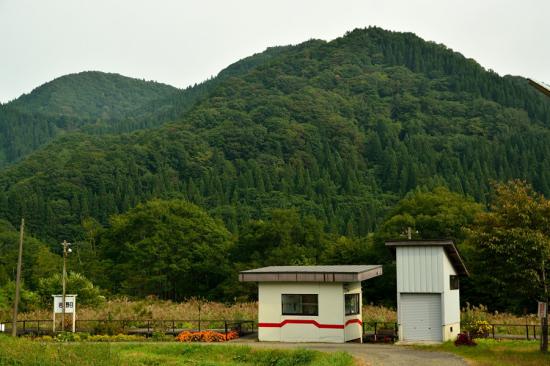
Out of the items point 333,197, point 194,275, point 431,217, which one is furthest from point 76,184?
point 431,217

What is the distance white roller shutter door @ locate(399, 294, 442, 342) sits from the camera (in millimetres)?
29703

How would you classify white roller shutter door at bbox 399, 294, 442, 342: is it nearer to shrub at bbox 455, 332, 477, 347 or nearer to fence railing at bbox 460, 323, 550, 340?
shrub at bbox 455, 332, 477, 347

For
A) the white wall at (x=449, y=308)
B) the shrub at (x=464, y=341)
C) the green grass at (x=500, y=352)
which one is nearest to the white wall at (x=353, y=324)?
the green grass at (x=500, y=352)

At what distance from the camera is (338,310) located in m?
30.8

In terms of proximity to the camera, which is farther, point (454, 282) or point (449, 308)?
point (454, 282)

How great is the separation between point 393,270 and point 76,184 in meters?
104

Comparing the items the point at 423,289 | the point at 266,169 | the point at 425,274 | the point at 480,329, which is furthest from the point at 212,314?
the point at 266,169

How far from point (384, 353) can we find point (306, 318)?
5491 mm

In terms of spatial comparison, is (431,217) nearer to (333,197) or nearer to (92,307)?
(92,307)

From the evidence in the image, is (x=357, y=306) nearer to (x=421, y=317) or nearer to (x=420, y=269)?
(x=421, y=317)

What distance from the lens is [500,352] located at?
84.8ft

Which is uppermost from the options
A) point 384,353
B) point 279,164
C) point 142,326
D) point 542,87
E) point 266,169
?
point 279,164

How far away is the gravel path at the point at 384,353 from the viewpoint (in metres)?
24.0

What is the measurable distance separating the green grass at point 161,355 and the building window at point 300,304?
164 inches
